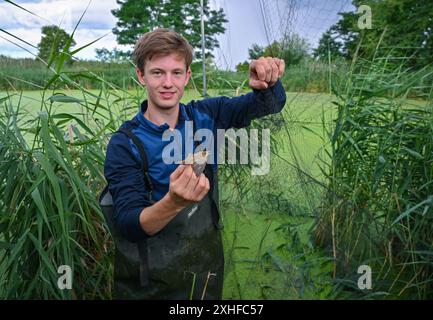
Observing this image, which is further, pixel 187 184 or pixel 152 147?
pixel 152 147

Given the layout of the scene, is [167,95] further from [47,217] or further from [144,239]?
[47,217]

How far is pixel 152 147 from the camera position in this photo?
92 centimetres

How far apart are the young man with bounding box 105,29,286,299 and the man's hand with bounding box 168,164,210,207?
0.16 metres

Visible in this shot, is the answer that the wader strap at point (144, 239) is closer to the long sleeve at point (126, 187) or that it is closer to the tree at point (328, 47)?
the long sleeve at point (126, 187)

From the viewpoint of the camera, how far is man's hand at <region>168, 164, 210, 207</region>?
674 mm

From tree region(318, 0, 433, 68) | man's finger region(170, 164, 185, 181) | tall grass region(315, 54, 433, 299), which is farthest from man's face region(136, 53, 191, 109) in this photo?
tree region(318, 0, 433, 68)

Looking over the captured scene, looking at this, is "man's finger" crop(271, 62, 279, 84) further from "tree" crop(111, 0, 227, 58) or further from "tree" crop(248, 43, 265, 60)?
"tree" crop(111, 0, 227, 58)

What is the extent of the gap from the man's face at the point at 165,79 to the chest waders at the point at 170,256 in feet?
0.31

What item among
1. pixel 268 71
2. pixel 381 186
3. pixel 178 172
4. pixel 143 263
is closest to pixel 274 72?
pixel 268 71

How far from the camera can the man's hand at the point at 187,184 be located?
67 cm

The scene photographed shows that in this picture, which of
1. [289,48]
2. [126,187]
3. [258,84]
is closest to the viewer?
[126,187]

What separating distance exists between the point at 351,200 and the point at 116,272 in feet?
2.35

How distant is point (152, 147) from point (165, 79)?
139 millimetres
